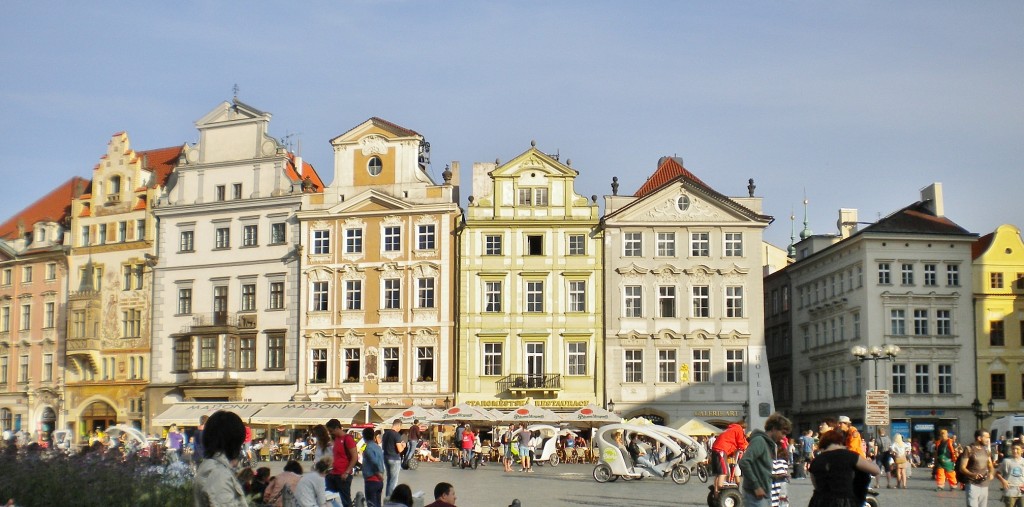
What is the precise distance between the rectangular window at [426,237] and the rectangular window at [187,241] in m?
11.4

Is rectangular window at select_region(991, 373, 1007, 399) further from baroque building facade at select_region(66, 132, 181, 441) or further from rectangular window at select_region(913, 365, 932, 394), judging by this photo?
baroque building facade at select_region(66, 132, 181, 441)

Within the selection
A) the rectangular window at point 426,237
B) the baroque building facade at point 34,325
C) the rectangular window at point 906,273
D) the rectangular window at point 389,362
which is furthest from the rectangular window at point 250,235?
the rectangular window at point 906,273

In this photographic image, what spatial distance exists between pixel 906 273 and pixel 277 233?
28.9 m

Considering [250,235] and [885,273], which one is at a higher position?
[250,235]

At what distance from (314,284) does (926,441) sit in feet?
93.6

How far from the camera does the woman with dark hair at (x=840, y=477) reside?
1233cm

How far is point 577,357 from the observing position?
56656mm

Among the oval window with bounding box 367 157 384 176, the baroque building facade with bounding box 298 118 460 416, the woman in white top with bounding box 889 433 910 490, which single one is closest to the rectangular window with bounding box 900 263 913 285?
the baroque building facade with bounding box 298 118 460 416

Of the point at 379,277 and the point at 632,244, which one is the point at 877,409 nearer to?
the point at 632,244

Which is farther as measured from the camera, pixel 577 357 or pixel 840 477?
pixel 577 357

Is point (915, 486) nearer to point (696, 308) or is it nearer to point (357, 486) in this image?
point (357, 486)

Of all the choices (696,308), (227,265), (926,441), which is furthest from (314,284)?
(926,441)

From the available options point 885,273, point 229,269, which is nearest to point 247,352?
point 229,269

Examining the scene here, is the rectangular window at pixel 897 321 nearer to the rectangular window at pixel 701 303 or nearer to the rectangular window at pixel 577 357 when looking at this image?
the rectangular window at pixel 701 303
